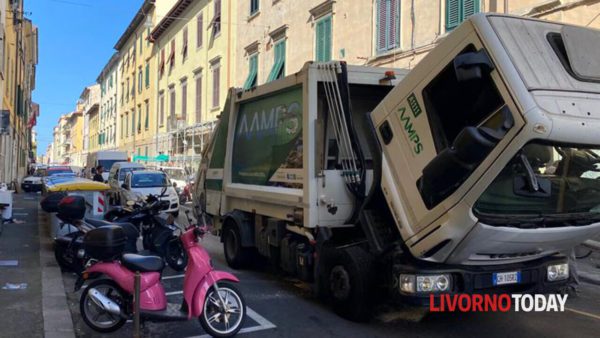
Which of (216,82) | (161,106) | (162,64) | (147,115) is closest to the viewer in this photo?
(216,82)

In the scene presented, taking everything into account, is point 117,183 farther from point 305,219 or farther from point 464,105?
point 464,105

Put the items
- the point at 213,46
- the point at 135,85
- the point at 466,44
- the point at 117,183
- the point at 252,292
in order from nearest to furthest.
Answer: the point at 466,44 < the point at 252,292 < the point at 117,183 < the point at 213,46 < the point at 135,85

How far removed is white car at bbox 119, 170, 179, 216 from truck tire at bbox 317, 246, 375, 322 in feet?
37.4

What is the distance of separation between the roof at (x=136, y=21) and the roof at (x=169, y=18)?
8.80 feet

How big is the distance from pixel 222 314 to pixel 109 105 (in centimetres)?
6956

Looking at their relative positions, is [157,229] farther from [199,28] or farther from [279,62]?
[199,28]

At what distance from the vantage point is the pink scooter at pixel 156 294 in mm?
5062

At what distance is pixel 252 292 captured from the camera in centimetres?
706

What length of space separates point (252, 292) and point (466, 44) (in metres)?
4.22

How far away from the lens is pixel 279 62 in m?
23.3

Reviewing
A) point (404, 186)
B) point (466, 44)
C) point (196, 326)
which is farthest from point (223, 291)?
point (466, 44)

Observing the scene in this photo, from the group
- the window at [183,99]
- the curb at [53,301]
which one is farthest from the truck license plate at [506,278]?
the window at [183,99]

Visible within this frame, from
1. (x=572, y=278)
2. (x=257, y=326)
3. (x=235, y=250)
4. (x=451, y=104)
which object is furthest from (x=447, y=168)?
(x=235, y=250)

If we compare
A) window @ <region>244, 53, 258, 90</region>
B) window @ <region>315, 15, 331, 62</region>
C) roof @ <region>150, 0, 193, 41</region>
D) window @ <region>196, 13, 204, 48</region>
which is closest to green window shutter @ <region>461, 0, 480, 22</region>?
window @ <region>315, 15, 331, 62</region>
